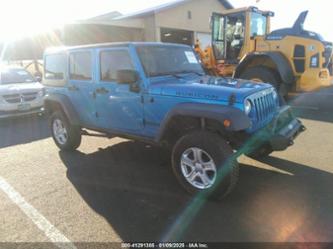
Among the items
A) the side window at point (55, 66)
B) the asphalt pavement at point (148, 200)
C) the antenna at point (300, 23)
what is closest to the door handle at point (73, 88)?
the side window at point (55, 66)

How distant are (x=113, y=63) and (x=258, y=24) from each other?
24.8 feet

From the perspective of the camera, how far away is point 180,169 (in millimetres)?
3947

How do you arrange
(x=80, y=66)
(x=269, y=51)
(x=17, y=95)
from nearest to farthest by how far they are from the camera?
1. (x=80, y=66)
2. (x=17, y=95)
3. (x=269, y=51)

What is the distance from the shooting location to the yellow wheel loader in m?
8.88

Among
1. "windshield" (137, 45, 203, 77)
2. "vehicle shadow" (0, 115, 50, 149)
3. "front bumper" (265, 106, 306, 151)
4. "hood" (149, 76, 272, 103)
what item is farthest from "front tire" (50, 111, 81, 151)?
"front bumper" (265, 106, 306, 151)

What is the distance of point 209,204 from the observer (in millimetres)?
3697

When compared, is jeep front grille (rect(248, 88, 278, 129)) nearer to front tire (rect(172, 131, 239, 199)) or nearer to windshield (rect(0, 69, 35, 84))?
front tire (rect(172, 131, 239, 199))

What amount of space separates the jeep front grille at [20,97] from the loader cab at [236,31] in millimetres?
6365

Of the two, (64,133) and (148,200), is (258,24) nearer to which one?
(64,133)

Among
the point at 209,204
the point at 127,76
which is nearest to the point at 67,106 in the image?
the point at 127,76

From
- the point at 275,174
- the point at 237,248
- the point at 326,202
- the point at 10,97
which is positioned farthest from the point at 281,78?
the point at 10,97

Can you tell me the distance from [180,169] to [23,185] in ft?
7.80

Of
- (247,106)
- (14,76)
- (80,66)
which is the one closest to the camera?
(247,106)

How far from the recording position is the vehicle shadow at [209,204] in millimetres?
3137
